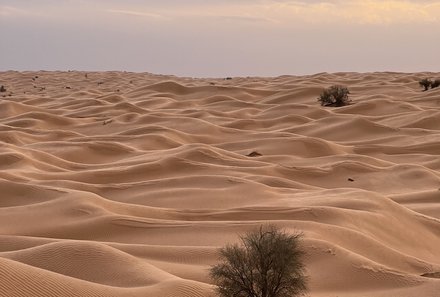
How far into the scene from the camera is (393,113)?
14.4 m

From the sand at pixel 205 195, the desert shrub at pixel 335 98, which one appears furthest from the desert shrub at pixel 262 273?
the desert shrub at pixel 335 98

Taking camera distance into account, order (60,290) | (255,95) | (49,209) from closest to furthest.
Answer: (60,290) < (49,209) < (255,95)

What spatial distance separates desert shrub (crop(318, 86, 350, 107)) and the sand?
67 centimetres

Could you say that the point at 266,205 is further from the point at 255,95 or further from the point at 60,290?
the point at 255,95

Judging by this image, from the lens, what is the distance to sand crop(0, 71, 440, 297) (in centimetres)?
→ 452

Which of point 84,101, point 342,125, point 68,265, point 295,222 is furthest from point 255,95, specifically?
point 68,265

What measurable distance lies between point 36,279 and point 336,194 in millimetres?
3829

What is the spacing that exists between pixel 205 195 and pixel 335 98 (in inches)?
362

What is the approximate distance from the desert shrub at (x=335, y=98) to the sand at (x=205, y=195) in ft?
2.19

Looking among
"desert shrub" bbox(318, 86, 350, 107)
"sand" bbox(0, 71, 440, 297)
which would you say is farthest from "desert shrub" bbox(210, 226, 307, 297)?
"desert shrub" bbox(318, 86, 350, 107)

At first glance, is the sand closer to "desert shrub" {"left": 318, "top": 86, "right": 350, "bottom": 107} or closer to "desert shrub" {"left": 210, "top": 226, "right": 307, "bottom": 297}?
"desert shrub" {"left": 210, "top": 226, "right": 307, "bottom": 297}

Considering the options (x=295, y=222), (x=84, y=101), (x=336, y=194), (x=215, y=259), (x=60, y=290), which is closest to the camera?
(x=60, y=290)

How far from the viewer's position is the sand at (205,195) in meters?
4.52

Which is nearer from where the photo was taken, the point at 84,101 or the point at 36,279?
the point at 36,279
